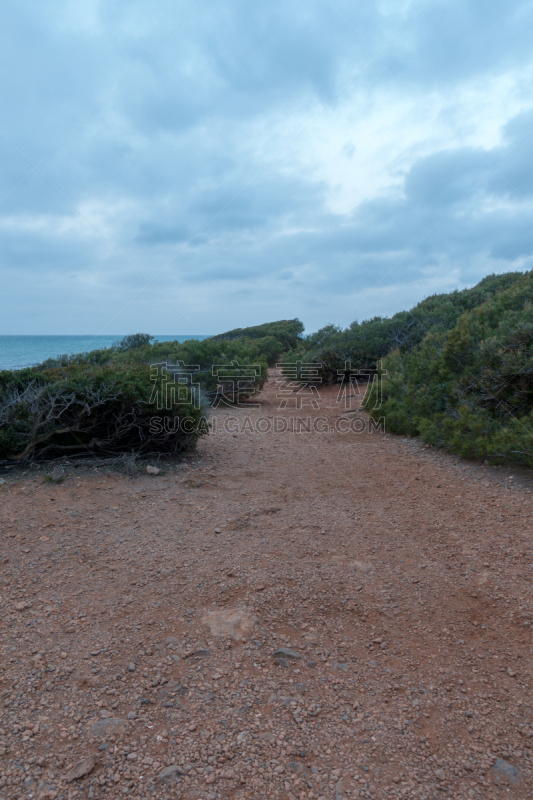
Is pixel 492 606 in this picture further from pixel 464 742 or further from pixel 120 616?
pixel 120 616

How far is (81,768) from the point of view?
1.78m

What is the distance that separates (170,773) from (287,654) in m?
0.85

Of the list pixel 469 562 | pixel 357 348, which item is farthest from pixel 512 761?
pixel 357 348

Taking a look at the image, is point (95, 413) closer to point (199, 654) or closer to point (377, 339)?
point (199, 654)

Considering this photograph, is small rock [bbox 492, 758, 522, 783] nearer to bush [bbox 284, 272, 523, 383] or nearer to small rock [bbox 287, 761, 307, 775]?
small rock [bbox 287, 761, 307, 775]

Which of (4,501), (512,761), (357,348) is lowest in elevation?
(512,761)

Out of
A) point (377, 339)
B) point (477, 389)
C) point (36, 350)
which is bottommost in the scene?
point (477, 389)

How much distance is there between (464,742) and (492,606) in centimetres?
112

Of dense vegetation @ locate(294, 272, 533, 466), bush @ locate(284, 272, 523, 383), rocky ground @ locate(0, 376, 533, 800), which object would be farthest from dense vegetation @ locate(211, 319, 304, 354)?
rocky ground @ locate(0, 376, 533, 800)

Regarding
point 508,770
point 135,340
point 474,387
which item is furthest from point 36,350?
point 508,770

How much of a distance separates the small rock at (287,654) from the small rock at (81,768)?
98 cm

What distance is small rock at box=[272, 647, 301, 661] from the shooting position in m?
2.44

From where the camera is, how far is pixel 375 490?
16.7ft

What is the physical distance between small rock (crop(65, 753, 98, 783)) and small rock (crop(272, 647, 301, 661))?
98 centimetres
